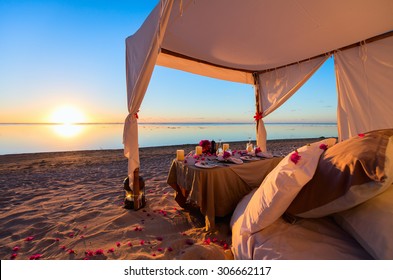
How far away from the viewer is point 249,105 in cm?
443

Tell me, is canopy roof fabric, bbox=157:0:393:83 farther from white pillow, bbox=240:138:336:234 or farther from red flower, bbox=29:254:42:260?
red flower, bbox=29:254:42:260

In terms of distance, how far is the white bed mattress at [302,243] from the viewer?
2.88 ft

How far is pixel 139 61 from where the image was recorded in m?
2.17

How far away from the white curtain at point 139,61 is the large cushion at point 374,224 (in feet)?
6.15

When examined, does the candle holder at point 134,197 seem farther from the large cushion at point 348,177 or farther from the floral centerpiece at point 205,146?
the large cushion at point 348,177

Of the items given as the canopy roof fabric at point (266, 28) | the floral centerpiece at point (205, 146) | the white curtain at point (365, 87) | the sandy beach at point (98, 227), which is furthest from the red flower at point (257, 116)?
the sandy beach at point (98, 227)

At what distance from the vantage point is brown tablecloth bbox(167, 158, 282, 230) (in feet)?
6.13

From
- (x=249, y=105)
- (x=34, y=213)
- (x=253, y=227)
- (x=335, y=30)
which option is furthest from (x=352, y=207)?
(x=249, y=105)

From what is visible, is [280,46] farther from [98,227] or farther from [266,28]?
[98,227]

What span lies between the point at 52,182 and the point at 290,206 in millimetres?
4223

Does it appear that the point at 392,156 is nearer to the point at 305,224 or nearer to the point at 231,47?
the point at 305,224

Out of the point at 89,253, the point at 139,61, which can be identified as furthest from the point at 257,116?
the point at 89,253

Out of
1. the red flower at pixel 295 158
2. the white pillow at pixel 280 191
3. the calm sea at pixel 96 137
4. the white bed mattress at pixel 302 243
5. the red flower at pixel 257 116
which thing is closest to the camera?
the white bed mattress at pixel 302 243

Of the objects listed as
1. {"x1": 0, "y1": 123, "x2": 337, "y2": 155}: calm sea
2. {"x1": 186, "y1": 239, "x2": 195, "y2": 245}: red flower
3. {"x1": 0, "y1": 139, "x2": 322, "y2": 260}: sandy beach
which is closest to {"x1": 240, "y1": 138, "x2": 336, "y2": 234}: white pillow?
{"x1": 0, "y1": 139, "x2": 322, "y2": 260}: sandy beach
